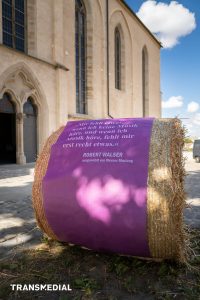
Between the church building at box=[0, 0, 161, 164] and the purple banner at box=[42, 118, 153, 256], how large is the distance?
1132 centimetres

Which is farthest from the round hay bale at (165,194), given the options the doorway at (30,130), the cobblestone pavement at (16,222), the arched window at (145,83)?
the arched window at (145,83)

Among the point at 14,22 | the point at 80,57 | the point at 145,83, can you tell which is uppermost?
the point at 145,83

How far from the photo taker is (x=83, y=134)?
2969mm

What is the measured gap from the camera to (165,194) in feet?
8.00

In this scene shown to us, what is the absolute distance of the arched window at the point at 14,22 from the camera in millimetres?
13891

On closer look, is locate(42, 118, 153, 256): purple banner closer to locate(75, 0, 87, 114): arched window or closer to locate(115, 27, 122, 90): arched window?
locate(75, 0, 87, 114): arched window

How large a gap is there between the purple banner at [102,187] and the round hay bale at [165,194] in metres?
0.06

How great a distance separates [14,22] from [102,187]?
47.2 feet

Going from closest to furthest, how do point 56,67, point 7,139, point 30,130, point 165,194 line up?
point 165,194 → point 30,130 → point 56,67 → point 7,139

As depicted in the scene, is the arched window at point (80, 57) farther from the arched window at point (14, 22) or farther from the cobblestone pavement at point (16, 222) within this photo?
the cobblestone pavement at point (16, 222)

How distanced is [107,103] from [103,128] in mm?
19495

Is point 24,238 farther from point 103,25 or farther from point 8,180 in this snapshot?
point 103,25

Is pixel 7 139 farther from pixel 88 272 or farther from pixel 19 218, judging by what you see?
pixel 88 272

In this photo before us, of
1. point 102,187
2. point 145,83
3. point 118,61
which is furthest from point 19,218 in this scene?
point 145,83
